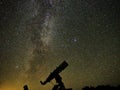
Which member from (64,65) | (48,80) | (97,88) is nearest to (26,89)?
(48,80)

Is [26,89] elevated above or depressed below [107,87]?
above

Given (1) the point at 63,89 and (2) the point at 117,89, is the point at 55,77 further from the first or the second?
(2) the point at 117,89

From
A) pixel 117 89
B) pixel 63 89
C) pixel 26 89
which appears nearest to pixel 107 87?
pixel 117 89

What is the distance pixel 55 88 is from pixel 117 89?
2.62 metres

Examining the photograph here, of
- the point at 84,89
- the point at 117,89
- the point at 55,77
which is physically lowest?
the point at 117,89

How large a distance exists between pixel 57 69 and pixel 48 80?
84 cm

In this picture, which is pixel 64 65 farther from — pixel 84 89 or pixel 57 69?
pixel 84 89

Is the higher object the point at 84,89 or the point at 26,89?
the point at 26,89

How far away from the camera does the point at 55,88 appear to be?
14.2 metres

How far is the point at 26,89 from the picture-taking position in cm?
1484

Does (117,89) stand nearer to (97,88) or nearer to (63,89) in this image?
(97,88)

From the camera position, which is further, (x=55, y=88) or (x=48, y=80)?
(x=48, y=80)

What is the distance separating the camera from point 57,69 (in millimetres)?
14766

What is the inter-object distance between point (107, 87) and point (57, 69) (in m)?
2.33
